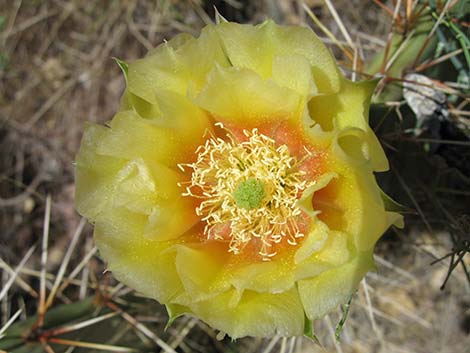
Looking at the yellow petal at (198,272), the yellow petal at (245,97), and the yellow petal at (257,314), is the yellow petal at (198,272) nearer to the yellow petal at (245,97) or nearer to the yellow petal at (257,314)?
the yellow petal at (257,314)

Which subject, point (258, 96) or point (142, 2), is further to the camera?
point (142, 2)

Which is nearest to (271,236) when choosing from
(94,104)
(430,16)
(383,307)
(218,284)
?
(218,284)

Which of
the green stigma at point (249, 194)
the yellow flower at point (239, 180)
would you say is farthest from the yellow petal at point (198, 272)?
the green stigma at point (249, 194)

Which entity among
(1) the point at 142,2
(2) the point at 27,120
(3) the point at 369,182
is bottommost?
(2) the point at 27,120

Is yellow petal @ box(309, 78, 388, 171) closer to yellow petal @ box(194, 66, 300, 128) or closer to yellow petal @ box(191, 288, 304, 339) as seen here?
yellow petal @ box(194, 66, 300, 128)

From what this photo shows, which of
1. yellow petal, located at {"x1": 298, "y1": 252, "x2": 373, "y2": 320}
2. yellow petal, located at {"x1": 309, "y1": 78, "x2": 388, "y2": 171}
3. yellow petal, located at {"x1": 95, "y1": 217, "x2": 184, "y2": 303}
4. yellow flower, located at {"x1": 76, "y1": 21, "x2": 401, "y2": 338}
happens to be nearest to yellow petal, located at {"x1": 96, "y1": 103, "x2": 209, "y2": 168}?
yellow flower, located at {"x1": 76, "y1": 21, "x2": 401, "y2": 338}

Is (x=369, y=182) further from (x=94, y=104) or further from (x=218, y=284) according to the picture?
(x=94, y=104)

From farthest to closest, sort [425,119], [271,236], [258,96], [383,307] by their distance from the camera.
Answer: [383,307]
[425,119]
[271,236]
[258,96]
